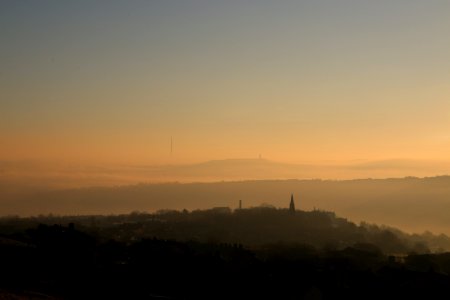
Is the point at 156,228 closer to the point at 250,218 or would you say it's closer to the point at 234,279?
the point at 250,218

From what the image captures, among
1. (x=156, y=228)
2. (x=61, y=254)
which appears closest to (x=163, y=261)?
(x=61, y=254)

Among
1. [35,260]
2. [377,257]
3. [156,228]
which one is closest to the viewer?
[35,260]

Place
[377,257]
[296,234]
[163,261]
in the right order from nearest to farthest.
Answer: [163,261]
[377,257]
[296,234]

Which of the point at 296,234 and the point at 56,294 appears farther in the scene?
the point at 296,234

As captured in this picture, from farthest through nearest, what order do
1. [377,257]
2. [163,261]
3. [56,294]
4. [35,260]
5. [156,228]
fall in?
[156,228] → [377,257] → [163,261] → [35,260] → [56,294]

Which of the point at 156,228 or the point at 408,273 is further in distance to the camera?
the point at 156,228

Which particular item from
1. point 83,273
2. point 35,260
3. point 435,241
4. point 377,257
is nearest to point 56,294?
point 83,273

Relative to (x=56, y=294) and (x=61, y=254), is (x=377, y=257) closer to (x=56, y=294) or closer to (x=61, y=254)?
(x=61, y=254)

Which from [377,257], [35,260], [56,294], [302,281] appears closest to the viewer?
[56,294]
